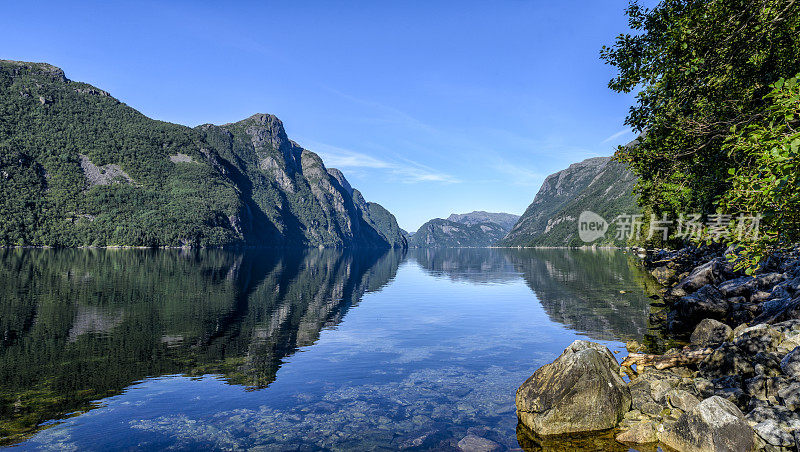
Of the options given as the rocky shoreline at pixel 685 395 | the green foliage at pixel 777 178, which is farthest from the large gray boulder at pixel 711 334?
the green foliage at pixel 777 178

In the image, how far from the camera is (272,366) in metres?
22.4

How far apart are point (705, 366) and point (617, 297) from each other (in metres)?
31.2

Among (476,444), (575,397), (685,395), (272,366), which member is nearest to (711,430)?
(685,395)

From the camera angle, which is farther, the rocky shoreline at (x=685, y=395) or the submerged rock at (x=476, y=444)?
the submerged rock at (x=476, y=444)

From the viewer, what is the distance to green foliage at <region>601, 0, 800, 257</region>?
10.3 meters

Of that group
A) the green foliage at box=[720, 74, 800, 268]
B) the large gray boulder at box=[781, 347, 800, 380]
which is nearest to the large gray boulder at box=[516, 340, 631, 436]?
the large gray boulder at box=[781, 347, 800, 380]

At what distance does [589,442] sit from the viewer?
43.8 feet

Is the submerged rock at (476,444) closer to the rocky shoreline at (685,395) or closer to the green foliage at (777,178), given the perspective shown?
the rocky shoreline at (685,395)

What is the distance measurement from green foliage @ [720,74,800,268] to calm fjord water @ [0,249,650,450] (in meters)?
9.73

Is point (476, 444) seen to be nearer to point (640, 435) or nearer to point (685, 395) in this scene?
point (640, 435)

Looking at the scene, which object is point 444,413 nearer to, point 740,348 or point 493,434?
point 493,434

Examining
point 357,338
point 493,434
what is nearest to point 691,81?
point 493,434

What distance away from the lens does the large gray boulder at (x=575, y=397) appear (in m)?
14.2

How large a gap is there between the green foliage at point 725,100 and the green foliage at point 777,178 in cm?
4
